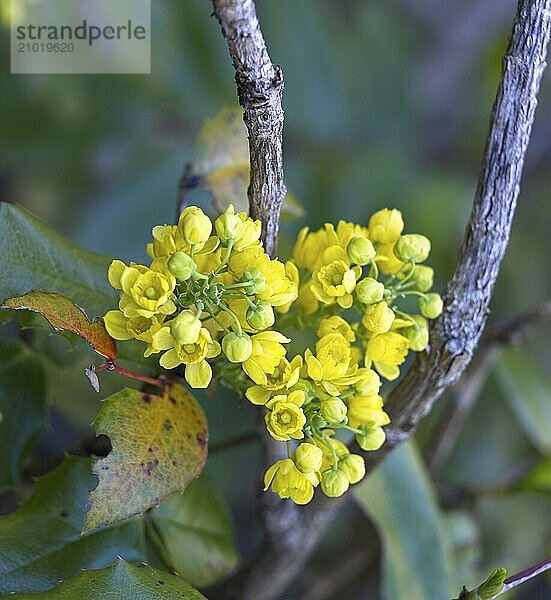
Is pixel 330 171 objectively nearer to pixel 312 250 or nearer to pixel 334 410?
pixel 312 250

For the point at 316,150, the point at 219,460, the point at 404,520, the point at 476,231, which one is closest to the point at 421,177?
the point at 316,150

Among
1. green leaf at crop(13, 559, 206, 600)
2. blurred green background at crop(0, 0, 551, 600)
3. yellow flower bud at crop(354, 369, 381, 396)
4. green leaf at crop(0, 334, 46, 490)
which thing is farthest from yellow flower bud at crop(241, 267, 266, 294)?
blurred green background at crop(0, 0, 551, 600)

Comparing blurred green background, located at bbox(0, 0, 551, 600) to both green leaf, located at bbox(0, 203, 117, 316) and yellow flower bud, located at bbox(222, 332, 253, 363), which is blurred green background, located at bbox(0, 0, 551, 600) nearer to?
green leaf, located at bbox(0, 203, 117, 316)

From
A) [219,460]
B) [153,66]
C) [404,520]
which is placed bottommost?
[219,460]

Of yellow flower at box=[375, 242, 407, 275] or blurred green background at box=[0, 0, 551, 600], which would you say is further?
blurred green background at box=[0, 0, 551, 600]

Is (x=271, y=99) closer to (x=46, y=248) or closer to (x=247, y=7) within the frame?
(x=247, y=7)

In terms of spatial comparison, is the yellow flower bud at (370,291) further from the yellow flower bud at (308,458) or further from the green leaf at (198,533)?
the green leaf at (198,533)
